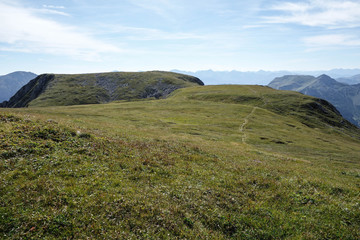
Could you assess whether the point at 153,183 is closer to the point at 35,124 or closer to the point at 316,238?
the point at 316,238

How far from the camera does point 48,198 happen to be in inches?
454

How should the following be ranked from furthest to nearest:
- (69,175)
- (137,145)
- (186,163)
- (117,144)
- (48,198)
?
(137,145), (117,144), (186,163), (69,175), (48,198)

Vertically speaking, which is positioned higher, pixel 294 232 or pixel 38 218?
pixel 38 218

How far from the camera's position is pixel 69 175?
48.1ft

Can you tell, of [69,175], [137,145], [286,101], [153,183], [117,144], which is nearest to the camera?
[69,175]

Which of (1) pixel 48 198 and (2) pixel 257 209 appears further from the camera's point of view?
(2) pixel 257 209

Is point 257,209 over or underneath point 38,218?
underneath

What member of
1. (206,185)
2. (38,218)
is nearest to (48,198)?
(38,218)

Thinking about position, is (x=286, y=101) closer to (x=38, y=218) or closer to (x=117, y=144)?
(x=117, y=144)

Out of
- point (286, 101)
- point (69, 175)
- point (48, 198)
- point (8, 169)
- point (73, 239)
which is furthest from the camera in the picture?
point (286, 101)

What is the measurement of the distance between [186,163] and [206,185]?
5.14 m

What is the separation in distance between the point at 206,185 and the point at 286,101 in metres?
121

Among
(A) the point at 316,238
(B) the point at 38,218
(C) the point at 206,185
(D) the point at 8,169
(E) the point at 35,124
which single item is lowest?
(A) the point at 316,238

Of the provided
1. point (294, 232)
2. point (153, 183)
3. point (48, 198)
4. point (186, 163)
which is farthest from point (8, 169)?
point (294, 232)
